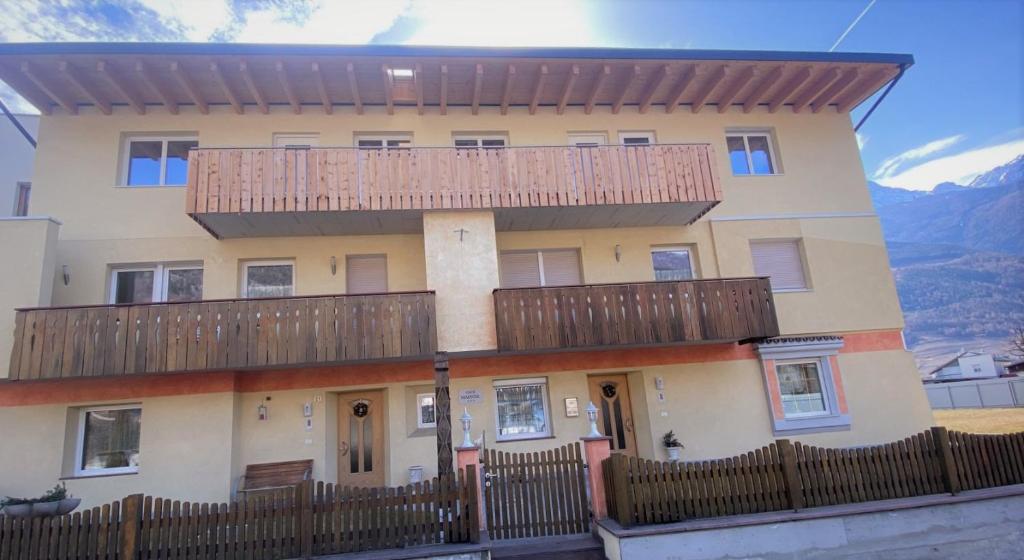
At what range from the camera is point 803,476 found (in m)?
7.45

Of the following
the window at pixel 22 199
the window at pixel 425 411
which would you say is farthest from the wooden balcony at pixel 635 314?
the window at pixel 22 199

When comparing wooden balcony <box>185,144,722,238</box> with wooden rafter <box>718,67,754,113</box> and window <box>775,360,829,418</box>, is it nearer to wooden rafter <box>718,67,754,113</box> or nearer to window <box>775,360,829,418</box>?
wooden rafter <box>718,67,754,113</box>

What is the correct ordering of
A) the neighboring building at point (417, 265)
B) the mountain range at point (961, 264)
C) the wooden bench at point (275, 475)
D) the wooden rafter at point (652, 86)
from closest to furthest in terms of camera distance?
the neighboring building at point (417, 265)
the wooden bench at point (275, 475)
the wooden rafter at point (652, 86)
the mountain range at point (961, 264)

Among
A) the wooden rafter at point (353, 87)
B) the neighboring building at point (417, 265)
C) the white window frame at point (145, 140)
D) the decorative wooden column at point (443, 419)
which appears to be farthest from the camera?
the white window frame at point (145, 140)

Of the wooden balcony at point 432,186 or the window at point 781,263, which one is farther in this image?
the window at point 781,263

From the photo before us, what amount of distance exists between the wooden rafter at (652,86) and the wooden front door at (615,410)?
7.01 m

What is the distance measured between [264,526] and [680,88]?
12831 millimetres

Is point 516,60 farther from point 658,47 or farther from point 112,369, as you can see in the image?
Answer: point 112,369

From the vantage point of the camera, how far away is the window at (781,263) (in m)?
12.8

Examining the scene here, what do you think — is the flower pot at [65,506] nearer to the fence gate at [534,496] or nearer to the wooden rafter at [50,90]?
the fence gate at [534,496]

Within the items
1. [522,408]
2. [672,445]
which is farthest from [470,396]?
[672,445]

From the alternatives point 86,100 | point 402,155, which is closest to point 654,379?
point 402,155

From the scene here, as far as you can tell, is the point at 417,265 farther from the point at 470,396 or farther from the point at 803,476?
the point at 803,476

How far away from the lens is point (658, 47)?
1222cm
